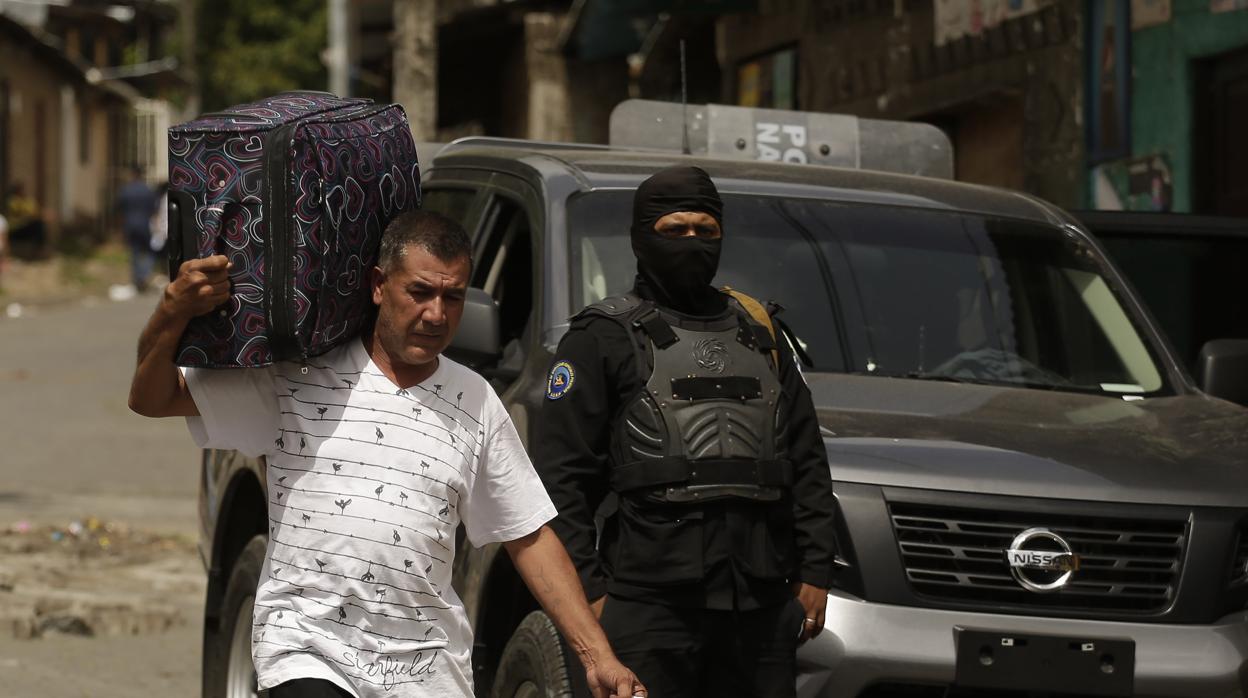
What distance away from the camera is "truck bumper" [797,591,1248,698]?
464 cm

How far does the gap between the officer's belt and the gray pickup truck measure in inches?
18.1

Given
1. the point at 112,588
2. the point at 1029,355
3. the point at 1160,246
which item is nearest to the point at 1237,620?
the point at 1029,355

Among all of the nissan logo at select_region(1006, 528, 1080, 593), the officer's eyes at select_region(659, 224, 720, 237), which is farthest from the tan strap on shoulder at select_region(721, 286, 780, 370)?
the nissan logo at select_region(1006, 528, 1080, 593)

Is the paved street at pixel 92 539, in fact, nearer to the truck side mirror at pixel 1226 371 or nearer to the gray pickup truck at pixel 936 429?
the gray pickup truck at pixel 936 429

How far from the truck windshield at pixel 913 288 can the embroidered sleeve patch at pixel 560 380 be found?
1126 millimetres

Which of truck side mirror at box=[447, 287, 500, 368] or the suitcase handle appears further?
truck side mirror at box=[447, 287, 500, 368]

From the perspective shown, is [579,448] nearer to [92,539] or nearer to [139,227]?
[92,539]

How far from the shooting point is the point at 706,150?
7.42m

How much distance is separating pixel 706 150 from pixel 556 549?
3.50 meters

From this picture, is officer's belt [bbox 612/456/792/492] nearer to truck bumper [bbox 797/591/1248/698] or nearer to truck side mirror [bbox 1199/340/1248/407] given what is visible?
truck bumper [bbox 797/591/1248/698]

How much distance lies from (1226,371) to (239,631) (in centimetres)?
295

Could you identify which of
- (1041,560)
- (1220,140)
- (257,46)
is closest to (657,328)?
(1041,560)

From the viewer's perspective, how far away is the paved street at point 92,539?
8.38 meters

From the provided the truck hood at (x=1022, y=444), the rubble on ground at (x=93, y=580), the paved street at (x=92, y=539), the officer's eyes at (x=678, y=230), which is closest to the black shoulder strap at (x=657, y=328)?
the officer's eyes at (x=678, y=230)
